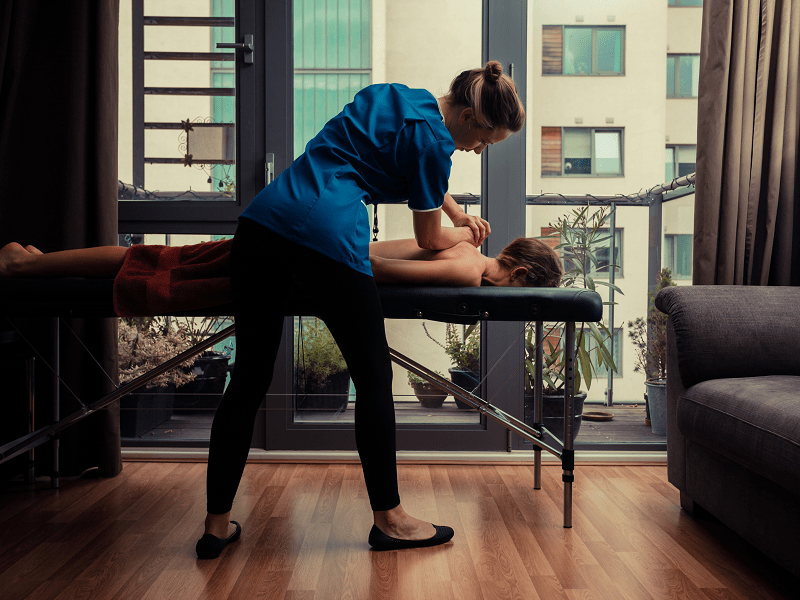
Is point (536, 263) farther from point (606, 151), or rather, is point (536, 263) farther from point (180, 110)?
point (180, 110)

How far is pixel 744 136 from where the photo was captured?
6.44 feet

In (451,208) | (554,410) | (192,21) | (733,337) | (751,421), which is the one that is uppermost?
(192,21)

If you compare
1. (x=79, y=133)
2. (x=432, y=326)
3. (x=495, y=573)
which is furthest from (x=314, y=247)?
(x=79, y=133)

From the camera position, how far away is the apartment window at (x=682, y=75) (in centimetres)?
225

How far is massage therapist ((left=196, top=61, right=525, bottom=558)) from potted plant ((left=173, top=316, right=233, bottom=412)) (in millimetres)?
994

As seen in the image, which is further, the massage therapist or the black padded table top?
the black padded table top

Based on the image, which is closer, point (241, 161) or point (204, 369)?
point (241, 161)

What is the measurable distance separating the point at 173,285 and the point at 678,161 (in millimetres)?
1994

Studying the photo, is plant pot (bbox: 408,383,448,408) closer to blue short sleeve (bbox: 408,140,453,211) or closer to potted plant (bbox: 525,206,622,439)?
potted plant (bbox: 525,206,622,439)

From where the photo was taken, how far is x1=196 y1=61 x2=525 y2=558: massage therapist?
1193mm

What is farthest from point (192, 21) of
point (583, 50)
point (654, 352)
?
point (654, 352)

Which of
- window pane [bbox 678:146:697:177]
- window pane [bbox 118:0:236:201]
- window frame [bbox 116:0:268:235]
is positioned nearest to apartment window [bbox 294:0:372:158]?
window frame [bbox 116:0:268:235]

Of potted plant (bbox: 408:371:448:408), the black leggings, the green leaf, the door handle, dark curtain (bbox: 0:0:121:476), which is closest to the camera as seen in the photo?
the black leggings

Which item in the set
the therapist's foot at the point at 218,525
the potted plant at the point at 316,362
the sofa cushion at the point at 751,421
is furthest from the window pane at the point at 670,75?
the therapist's foot at the point at 218,525
